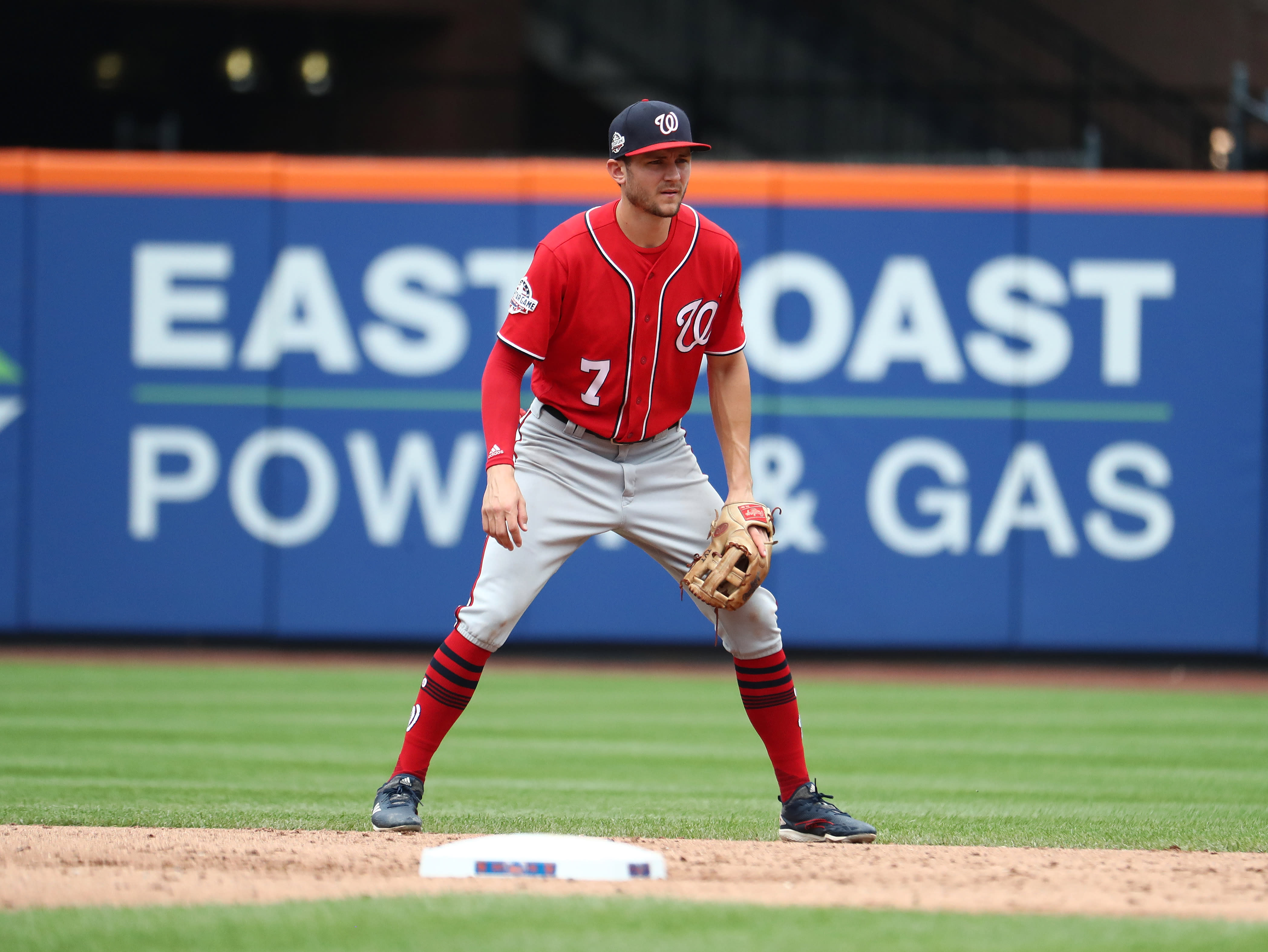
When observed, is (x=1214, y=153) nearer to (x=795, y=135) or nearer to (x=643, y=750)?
(x=795, y=135)

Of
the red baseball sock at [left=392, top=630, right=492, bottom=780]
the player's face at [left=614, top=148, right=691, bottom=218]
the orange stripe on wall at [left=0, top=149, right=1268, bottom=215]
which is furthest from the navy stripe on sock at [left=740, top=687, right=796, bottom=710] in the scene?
the orange stripe on wall at [left=0, top=149, right=1268, bottom=215]

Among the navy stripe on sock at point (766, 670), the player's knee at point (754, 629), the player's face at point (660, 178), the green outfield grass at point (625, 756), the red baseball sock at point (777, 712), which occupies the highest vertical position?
the player's face at point (660, 178)

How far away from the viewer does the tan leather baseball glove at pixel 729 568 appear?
4.06 meters

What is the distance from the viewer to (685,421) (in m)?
10.1

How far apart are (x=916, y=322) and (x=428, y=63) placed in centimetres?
642

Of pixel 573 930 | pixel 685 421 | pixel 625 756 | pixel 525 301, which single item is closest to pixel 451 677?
pixel 525 301

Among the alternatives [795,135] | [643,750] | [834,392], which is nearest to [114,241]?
[834,392]

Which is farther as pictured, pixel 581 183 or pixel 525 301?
pixel 581 183

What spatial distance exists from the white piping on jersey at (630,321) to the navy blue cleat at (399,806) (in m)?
1.11

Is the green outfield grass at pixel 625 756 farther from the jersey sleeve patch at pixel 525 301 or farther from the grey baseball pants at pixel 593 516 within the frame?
the jersey sleeve patch at pixel 525 301

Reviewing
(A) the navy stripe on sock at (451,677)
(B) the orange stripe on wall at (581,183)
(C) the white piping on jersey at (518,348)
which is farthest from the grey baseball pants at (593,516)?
(B) the orange stripe on wall at (581,183)

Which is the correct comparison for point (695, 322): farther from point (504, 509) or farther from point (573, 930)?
point (573, 930)

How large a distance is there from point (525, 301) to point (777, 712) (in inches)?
53.4

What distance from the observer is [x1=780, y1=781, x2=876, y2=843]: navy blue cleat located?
4.14m
